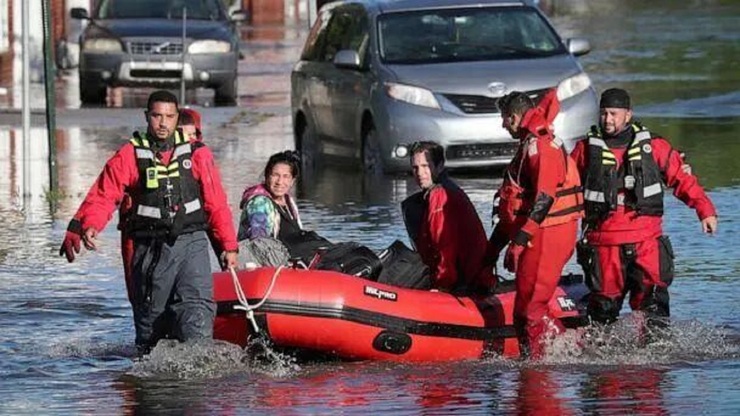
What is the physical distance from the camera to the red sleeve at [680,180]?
11.0 metres

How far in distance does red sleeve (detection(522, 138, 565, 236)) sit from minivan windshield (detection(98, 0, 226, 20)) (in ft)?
61.5

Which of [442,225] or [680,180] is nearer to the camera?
[680,180]

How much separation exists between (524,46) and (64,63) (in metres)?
17.6

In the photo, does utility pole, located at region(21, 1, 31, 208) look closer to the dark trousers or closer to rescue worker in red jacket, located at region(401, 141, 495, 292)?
rescue worker in red jacket, located at region(401, 141, 495, 292)

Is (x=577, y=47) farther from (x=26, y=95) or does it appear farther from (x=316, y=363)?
(x=316, y=363)

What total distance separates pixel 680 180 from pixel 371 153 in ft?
30.5

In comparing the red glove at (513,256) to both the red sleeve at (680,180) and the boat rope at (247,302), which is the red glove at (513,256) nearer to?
the red sleeve at (680,180)

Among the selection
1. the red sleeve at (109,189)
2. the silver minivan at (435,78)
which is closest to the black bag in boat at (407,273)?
the red sleeve at (109,189)

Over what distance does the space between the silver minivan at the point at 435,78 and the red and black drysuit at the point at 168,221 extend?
338 inches

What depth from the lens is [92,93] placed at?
28.4 meters

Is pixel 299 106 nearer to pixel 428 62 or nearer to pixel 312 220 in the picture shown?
pixel 428 62

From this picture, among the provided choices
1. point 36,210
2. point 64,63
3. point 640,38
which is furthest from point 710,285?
point 640,38

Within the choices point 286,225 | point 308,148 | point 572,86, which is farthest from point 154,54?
point 286,225

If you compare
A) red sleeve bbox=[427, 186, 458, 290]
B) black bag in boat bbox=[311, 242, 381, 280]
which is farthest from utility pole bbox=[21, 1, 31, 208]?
red sleeve bbox=[427, 186, 458, 290]
